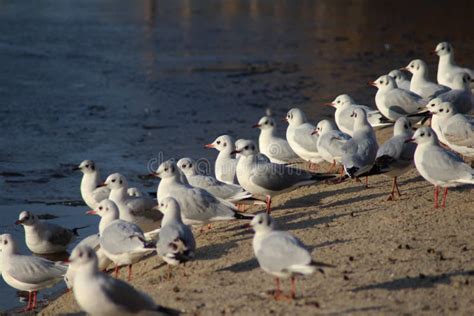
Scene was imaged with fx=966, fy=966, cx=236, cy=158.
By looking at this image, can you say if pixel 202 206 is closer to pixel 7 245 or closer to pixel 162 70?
pixel 7 245

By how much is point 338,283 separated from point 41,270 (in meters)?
2.85

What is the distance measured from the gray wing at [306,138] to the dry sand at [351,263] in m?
1.18

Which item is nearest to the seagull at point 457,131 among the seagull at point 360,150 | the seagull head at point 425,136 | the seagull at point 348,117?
the seagull at point 360,150

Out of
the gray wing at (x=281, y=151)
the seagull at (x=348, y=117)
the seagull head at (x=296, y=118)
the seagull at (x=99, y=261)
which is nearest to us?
the seagull at (x=99, y=261)

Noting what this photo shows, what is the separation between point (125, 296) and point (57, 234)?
3620 millimetres

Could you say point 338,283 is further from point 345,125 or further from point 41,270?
point 345,125

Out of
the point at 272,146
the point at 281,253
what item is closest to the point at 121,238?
the point at 281,253

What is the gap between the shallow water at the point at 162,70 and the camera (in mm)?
13938

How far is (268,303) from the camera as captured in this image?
23.0ft

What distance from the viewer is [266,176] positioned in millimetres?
9805

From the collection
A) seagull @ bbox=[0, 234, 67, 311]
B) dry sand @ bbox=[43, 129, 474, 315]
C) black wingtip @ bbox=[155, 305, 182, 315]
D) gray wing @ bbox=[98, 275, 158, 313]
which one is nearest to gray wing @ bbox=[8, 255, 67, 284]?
seagull @ bbox=[0, 234, 67, 311]

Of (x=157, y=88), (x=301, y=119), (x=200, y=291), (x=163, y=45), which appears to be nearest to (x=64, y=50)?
(x=163, y=45)

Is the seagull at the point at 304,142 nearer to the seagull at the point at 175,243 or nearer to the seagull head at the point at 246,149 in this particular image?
the seagull head at the point at 246,149

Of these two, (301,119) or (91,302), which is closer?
(91,302)
